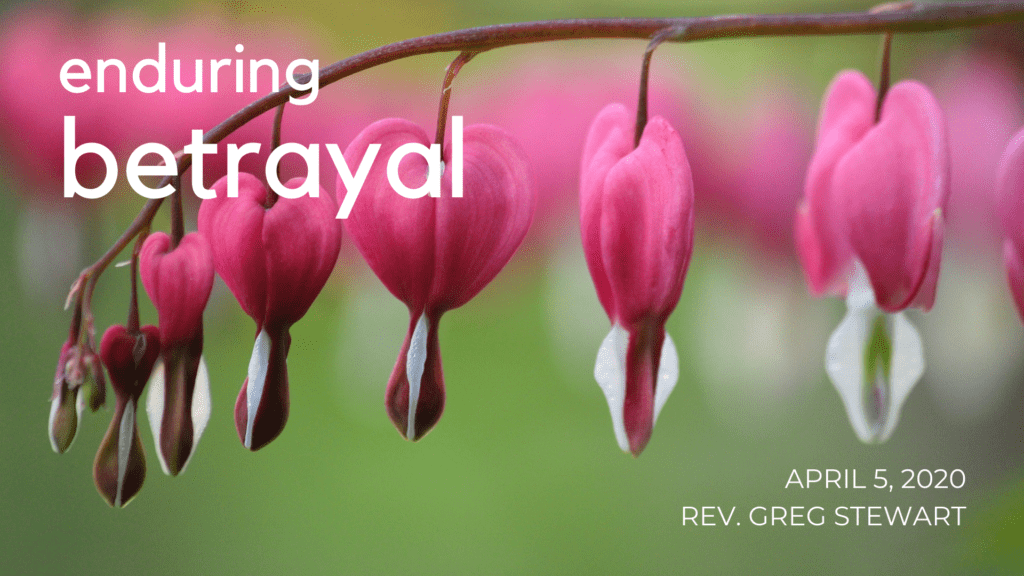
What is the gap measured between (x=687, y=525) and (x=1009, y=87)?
150 centimetres

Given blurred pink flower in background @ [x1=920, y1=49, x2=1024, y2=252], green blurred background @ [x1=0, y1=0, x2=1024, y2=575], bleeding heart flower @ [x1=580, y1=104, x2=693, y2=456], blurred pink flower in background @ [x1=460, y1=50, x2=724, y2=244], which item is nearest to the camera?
bleeding heart flower @ [x1=580, y1=104, x2=693, y2=456]

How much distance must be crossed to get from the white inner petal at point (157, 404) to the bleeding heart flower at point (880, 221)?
48 centimetres

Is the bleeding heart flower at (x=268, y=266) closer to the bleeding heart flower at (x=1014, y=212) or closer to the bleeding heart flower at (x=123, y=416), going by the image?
the bleeding heart flower at (x=123, y=416)

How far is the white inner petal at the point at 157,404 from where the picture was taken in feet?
1.73

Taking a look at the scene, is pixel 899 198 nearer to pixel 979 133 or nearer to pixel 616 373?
pixel 616 373

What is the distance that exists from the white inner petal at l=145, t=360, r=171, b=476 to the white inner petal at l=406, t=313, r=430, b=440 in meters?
0.19

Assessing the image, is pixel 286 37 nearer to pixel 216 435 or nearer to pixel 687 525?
pixel 216 435

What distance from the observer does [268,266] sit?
485 millimetres

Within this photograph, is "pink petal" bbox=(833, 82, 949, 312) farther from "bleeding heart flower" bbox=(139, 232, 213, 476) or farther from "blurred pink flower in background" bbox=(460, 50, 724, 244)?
"blurred pink flower in background" bbox=(460, 50, 724, 244)

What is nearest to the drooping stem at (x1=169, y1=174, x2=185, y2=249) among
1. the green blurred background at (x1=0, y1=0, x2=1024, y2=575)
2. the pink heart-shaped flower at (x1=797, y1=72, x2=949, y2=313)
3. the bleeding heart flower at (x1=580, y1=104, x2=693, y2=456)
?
the bleeding heart flower at (x1=580, y1=104, x2=693, y2=456)

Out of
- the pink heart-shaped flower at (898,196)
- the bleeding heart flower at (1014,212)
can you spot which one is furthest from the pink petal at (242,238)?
the bleeding heart flower at (1014,212)

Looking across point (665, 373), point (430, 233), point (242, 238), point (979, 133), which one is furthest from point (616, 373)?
point (979, 133)

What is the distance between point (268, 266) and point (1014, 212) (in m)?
0.53

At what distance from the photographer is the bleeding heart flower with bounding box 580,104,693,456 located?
458 millimetres
